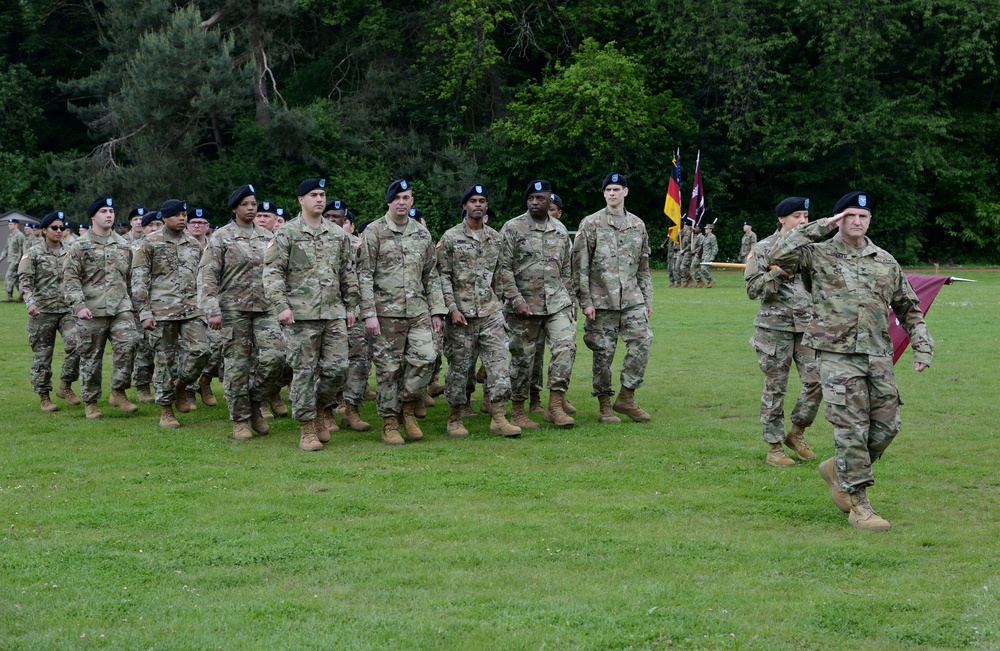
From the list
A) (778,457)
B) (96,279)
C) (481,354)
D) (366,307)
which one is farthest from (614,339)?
(96,279)

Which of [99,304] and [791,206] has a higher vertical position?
[791,206]

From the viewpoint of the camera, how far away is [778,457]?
934 centimetres

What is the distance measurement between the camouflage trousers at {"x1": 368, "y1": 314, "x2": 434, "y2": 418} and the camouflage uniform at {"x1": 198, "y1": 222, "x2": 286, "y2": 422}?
1067 mm

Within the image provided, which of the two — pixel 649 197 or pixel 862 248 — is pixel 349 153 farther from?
pixel 862 248

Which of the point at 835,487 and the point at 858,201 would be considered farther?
the point at 835,487

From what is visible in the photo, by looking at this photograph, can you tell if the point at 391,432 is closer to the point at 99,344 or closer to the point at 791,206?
the point at 99,344

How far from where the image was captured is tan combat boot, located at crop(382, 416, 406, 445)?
10.5 metres

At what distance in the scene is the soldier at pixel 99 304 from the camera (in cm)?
1230

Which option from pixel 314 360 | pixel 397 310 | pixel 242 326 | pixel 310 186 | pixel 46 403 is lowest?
pixel 46 403

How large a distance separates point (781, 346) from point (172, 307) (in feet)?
21.5

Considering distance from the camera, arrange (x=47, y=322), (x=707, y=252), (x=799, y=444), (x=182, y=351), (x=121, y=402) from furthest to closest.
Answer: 1. (x=707, y=252)
2. (x=47, y=322)
3. (x=121, y=402)
4. (x=182, y=351)
5. (x=799, y=444)

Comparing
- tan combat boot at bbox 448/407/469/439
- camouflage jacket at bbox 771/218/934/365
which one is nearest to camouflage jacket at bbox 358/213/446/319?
tan combat boot at bbox 448/407/469/439

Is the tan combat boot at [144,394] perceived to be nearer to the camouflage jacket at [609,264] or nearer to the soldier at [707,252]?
the camouflage jacket at [609,264]

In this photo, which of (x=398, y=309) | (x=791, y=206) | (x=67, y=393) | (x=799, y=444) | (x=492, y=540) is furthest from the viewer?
(x=67, y=393)
